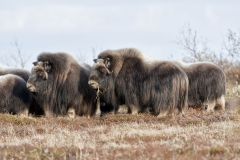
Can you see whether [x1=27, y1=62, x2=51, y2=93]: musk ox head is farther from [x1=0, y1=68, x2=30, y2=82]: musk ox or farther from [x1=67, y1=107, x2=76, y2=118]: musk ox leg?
[x1=0, y1=68, x2=30, y2=82]: musk ox

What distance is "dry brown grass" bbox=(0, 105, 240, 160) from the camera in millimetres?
6074

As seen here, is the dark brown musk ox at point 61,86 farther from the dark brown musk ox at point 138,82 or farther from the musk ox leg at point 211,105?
the musk ox leg at point 211,105

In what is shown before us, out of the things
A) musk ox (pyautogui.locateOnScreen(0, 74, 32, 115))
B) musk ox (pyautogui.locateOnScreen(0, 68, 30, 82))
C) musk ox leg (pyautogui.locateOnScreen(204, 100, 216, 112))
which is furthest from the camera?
musk ox (pyautogui.locateOnScreen(0, 68, 30, 82))

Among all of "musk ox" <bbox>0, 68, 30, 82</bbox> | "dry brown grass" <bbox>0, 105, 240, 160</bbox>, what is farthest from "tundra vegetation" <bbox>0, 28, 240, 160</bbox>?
"musk ox" <bbox>0, 68, 30, 82</bbox>

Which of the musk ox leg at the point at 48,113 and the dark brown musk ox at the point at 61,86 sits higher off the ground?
the dark brown musk ox at the point at 61,86

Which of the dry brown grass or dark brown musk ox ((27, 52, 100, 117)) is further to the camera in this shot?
dark brown musk ox ((27, 52, 100, 117))

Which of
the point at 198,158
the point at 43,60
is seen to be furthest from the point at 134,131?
the point at 43,60

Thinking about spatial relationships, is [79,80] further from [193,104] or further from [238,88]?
[238,88]

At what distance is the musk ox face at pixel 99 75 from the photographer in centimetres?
1120

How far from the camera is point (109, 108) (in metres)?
11.5

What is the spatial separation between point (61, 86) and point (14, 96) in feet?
2.82

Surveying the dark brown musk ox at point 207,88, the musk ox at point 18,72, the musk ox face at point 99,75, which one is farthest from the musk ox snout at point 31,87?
the dark brown musk ox at point 207,88

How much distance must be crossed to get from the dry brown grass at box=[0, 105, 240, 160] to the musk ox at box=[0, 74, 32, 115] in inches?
47.5

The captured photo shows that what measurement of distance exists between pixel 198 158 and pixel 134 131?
2367mm
